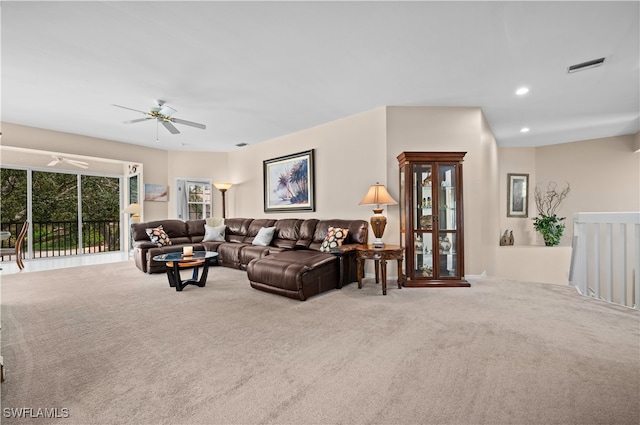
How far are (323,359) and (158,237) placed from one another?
4627 mm

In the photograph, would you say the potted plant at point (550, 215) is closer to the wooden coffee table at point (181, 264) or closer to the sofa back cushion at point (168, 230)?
the wooden coffee table at point (181, 264)

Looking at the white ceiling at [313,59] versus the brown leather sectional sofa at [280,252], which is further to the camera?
the brown leather sectional sofa at [280,252]

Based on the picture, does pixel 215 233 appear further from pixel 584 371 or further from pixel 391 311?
pixel 584 371

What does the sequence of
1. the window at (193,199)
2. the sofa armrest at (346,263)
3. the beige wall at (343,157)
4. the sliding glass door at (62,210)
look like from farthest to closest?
the window at (193,199), the sliding glass door at (62,210), the beige wall at (343,157), the sofa armrest at (346,263)

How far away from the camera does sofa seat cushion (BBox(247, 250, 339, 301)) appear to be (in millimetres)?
3396

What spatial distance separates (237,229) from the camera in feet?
21.2

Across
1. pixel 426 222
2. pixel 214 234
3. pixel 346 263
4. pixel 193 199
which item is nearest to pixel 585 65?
pixel 426 222

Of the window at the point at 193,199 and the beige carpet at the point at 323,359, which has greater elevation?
the window at the point at 193,199

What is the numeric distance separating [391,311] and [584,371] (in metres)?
1.49

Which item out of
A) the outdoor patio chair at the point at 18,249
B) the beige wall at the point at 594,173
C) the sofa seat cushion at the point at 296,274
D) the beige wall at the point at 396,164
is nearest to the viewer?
Answer: the sofa seat cushion at the point at 296,274

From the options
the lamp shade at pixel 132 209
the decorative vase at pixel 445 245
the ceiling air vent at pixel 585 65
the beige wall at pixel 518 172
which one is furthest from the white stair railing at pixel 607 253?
the lamp shade at pixel 132 209

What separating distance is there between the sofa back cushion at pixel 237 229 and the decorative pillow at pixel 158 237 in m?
1.28

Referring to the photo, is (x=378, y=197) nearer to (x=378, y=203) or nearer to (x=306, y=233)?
(x=378, y=203)

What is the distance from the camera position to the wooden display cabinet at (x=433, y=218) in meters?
4.02
